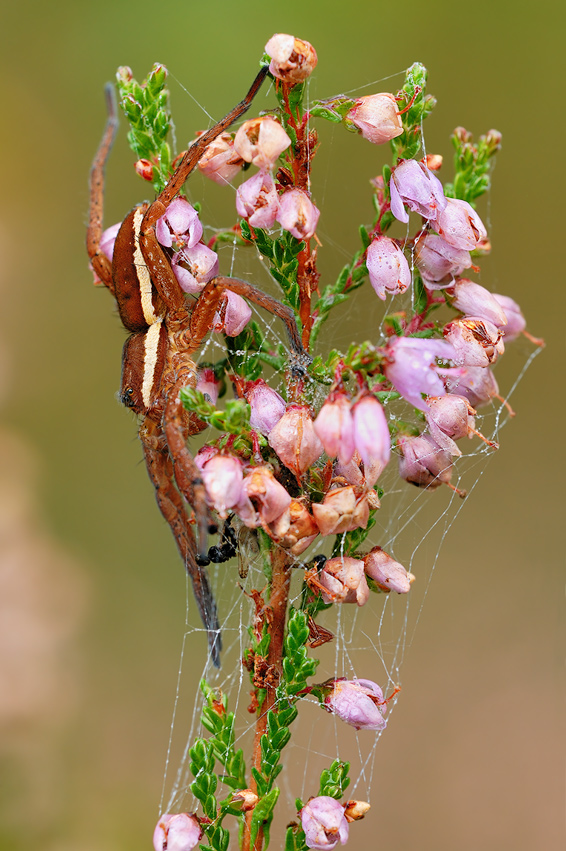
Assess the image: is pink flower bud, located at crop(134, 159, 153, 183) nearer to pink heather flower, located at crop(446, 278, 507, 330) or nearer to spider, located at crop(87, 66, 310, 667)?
spider, located at crop(87, 66, 310, 667)

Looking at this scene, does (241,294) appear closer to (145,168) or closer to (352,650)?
(145,168)

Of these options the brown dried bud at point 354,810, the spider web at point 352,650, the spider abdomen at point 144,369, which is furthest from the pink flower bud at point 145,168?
the spider web at point 352,650

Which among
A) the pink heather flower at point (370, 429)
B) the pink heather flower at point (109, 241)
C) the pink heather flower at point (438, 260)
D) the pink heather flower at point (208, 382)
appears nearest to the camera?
the pink heather flower at point (370, 429)

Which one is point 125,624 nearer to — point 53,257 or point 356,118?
point 53,257

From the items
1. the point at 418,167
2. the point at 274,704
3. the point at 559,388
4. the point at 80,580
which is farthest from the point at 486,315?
the point at 559,388

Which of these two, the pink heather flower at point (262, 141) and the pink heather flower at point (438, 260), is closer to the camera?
the pink heather flower at point (262, 141)

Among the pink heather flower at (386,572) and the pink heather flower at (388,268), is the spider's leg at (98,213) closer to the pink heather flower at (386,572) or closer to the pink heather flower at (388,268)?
the pink heather flower at (388,268)
